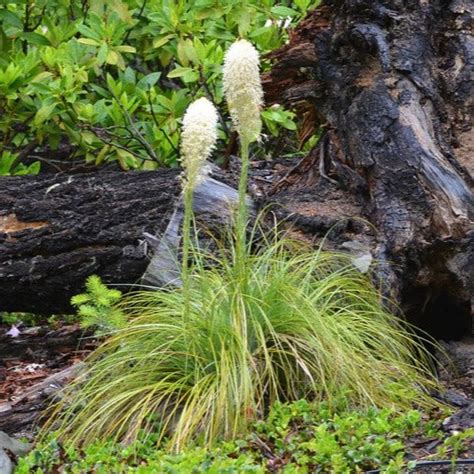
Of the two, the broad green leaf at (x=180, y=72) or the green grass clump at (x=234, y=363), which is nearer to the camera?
the green grass clump at (x=234, y=363)

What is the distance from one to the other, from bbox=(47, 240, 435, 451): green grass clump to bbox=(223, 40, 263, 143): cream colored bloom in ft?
2.14

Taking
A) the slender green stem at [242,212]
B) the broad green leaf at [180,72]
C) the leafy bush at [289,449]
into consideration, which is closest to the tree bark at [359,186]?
the slender green stem at [242,212]

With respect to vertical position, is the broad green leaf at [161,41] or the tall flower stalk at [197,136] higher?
the broad green leaf at [161,41]

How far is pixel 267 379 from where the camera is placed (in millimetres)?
4617

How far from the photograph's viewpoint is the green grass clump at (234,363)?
4.38m

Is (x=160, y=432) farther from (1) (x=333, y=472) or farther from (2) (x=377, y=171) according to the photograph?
(2) (x=377, y=171)

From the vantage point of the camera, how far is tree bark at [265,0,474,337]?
5.20 meters

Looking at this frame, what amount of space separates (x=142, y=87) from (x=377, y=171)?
2.58m

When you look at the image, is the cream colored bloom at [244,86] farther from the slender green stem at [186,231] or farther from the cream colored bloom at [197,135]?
the slender green stem at [186,231]

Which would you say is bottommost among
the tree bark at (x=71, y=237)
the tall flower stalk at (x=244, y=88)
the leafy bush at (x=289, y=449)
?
the leafy bush at (x=289, y=449)

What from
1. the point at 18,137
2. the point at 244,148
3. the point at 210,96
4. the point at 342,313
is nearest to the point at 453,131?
the point at 342,313

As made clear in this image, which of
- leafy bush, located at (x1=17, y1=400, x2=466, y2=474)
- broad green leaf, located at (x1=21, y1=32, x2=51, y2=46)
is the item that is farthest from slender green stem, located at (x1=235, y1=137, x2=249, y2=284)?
broad green leaf, located at (x1=21, y1=32, x2=51, y2=46)

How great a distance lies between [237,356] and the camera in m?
4.52

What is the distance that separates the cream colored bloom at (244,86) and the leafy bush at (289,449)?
1167mm
